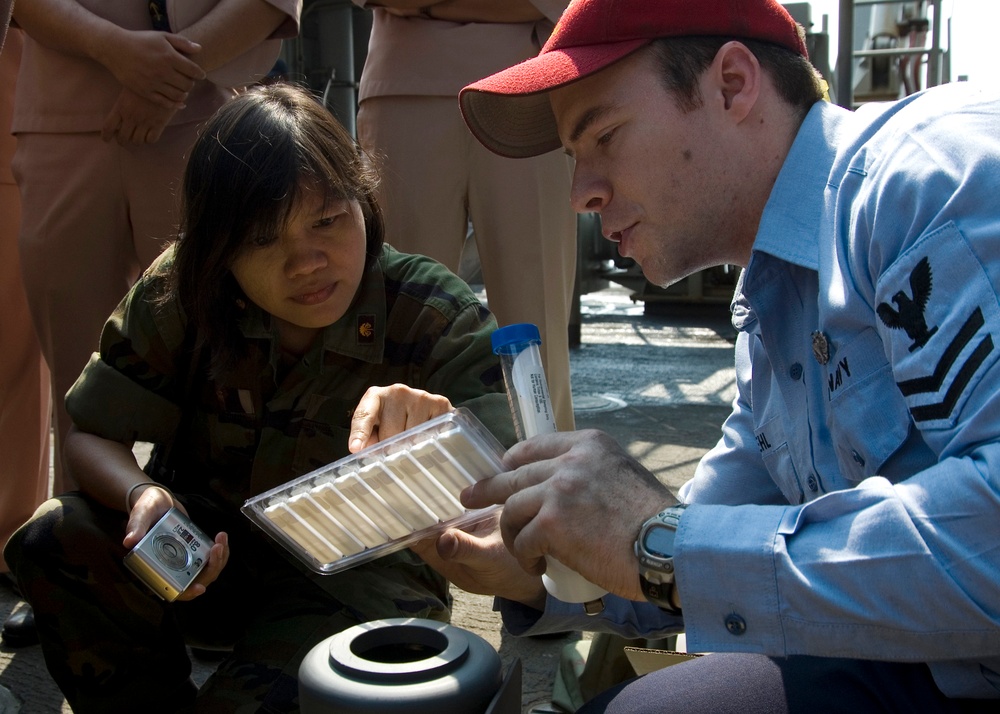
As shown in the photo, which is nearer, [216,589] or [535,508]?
[535,508]

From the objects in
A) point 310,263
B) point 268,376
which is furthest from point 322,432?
point 310,263

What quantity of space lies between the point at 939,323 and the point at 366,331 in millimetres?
1301

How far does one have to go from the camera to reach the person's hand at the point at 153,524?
1.84 metres

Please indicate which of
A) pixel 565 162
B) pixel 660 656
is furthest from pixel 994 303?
pixel 565 162

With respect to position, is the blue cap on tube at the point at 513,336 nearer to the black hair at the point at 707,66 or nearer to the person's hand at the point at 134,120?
the black hair at the point at 707,66

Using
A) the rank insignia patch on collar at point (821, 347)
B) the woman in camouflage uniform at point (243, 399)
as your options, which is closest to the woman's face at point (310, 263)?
the woman in camouflage uniform at point (243, 399)

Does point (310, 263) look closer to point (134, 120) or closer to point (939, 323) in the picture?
point (134, 120)

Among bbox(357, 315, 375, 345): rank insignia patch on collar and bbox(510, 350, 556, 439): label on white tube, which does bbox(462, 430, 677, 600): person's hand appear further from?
bbox(357, 315, 375, 345): rank insignia patch on collar

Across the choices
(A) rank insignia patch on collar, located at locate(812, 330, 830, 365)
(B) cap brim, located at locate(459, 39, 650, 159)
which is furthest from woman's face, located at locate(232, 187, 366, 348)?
(A) rank insignia patch on collar, located at locate(812, 330, 830, 365)

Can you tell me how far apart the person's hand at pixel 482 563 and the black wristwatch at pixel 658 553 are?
0.43 m

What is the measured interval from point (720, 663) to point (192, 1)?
7.53 ft

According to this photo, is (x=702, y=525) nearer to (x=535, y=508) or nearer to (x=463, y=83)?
(x=535, y=508)

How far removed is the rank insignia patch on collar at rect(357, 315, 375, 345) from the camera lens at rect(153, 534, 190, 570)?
0.58m

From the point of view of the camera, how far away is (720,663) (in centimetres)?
146
